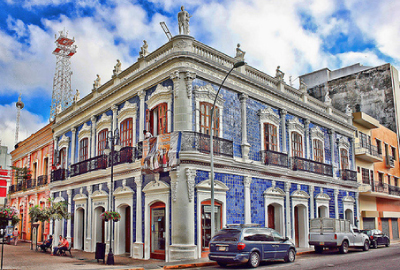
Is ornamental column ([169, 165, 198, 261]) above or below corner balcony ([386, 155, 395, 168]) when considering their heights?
below

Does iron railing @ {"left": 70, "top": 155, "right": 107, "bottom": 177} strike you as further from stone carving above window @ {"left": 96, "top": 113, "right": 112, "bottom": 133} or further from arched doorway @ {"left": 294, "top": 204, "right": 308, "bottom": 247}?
arched doorway @ {"left": 294, "top": 204, "right": 308, "bottom": 247}

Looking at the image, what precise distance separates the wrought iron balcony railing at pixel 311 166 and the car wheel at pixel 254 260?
9642 millimetres

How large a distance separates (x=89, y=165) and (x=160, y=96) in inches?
300

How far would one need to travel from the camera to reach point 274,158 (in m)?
Answer: 21.5

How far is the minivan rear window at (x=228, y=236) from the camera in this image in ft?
46.9

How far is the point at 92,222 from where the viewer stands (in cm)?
2302

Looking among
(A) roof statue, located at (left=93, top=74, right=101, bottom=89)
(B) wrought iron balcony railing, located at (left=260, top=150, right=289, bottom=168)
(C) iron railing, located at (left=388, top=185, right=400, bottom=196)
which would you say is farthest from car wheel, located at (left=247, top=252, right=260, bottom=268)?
(C) iron railing, located at (left=388, top=185, right=400, bottom=196)

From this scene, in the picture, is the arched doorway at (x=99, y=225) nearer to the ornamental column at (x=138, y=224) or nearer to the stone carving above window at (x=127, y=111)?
the ornamental column at (x=138, y=224)

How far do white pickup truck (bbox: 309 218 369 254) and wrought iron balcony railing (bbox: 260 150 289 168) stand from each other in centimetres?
357

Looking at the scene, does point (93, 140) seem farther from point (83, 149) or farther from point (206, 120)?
point (206, 120)

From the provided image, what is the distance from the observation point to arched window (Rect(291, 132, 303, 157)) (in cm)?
2422

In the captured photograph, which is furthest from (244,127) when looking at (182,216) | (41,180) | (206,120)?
(41,180)

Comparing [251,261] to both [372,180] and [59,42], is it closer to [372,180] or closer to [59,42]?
[372,180]

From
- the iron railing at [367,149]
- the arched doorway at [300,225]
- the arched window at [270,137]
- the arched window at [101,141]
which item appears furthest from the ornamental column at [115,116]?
the iron railing at [367,149]
